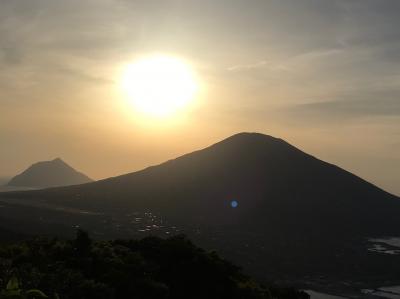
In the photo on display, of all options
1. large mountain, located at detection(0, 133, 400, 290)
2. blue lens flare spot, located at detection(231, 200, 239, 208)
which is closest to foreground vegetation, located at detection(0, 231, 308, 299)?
large mountain, located at detection(0, 133, 400, 290)

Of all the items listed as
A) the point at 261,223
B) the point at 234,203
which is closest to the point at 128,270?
the point at 261,223

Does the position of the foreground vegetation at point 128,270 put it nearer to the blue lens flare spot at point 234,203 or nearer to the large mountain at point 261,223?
the large mountain at point 261,223

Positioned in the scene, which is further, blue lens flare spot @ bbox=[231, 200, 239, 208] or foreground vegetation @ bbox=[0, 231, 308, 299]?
blue lens flare spot @ bbox=[231, 200, 239, 208]

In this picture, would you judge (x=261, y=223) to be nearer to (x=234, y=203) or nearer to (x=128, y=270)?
(x=234, y=203)

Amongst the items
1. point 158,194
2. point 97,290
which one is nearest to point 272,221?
point 158,194

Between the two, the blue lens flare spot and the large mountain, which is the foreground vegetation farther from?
the blue lens flare spot

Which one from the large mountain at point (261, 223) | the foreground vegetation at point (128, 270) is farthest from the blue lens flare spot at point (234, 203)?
the foreground vegetation at point (128, 270)

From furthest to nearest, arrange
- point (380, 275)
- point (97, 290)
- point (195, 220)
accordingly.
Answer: point (195, 220), point (380, 275), point (97, 290)

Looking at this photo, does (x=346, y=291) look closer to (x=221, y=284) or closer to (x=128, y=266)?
(x=221, y=284)
